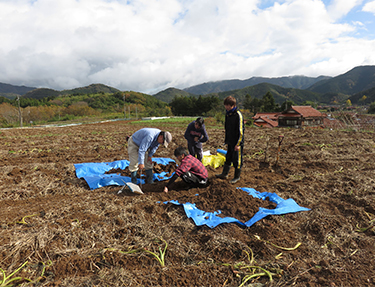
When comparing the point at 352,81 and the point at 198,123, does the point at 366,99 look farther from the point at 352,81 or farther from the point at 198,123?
the point at 352,81

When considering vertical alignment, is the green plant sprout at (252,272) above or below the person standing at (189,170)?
below

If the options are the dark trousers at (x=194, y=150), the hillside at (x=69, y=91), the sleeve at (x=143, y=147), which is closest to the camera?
the sleeve at (x=143, y=147)

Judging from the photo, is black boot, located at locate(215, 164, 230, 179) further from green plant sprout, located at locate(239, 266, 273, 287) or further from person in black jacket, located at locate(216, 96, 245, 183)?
green plant sprout, located at locate(239, 266, 273, 287)

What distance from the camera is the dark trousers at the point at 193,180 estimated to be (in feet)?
11.8

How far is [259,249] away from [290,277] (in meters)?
0.39

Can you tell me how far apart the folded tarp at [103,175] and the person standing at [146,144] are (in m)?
0.48

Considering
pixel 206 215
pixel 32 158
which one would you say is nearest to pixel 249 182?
pixel 206 215

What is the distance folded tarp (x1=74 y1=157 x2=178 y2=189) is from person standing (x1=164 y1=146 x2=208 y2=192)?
106cm

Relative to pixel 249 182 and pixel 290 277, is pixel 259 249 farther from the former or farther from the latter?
pixel 249 182

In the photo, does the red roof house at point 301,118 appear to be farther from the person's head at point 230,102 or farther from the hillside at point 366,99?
the hillside at point 366,99

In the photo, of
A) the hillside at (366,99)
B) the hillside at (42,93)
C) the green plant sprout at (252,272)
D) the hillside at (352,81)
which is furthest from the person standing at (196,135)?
the hillside at (352,81)

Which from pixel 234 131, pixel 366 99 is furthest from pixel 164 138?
pixel 366 99

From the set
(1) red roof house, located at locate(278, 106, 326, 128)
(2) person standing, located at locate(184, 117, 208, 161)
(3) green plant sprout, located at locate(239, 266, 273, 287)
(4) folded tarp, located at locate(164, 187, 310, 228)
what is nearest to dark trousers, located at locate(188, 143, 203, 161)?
(2) person standing, located at locate(184, 117, 208, 161)

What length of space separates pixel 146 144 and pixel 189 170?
92 cm
